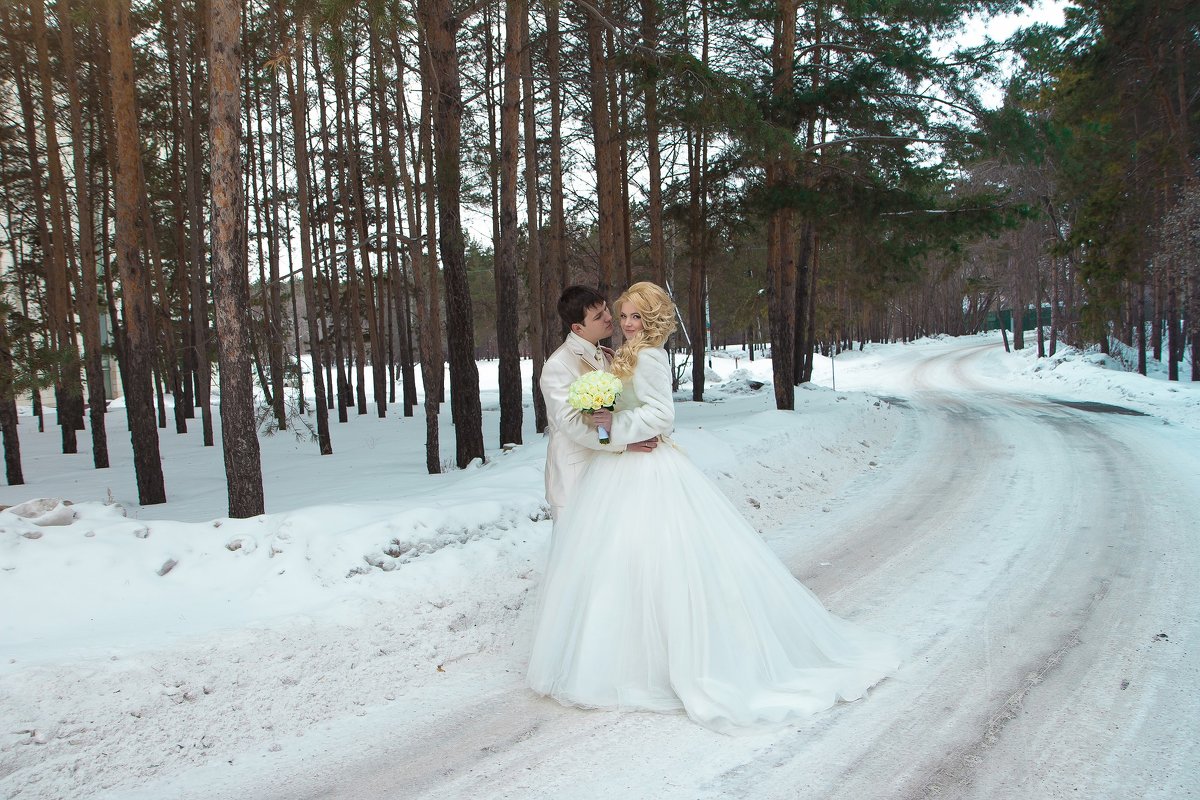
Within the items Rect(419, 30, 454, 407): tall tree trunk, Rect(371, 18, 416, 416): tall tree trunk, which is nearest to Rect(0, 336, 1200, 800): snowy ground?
Rect(419, 30, 454, 407): tall tree trunk

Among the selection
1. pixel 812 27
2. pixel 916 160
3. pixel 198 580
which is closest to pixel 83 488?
pixel 198 580

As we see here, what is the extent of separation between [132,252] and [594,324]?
8.23 meters

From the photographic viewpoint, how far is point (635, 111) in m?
17.6

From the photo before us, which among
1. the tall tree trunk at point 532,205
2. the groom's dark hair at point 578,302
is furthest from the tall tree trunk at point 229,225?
the tall tree trunk at point 532,205

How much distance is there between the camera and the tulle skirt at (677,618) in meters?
3.62

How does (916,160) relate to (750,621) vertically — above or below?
above

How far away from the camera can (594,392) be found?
3.77 meters

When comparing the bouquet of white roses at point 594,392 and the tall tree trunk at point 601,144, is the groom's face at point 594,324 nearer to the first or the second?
the bouquet of white roses at point 594,392

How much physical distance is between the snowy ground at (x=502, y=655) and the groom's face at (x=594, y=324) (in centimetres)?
199

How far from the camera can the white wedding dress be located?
11.9ft

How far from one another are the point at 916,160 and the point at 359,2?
12.1 meters

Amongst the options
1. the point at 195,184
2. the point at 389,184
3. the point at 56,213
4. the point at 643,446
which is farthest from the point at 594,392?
the point at 389,184

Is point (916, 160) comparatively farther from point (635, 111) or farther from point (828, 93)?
point (635, 111)

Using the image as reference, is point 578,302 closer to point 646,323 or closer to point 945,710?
point 646,323
